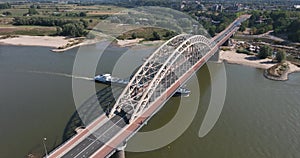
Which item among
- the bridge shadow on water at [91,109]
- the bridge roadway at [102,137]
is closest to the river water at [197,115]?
the bridge shadow on water at [91,109]

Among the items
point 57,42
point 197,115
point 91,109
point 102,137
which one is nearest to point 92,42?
point 57,42

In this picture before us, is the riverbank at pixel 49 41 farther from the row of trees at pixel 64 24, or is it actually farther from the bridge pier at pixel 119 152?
the bridge pier at pixel 119 152

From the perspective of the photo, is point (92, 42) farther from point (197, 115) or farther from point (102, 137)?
point (102, 137)

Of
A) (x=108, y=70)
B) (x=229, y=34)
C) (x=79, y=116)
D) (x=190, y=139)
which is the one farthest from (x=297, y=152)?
(x=229, y=34)

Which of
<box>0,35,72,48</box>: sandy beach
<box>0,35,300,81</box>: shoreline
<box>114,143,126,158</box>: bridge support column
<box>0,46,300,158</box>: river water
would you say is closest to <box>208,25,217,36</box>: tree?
<box>0,35,300,81</box>: shoreline

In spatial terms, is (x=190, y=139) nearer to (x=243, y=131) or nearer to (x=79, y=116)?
(x=243, y=131)
